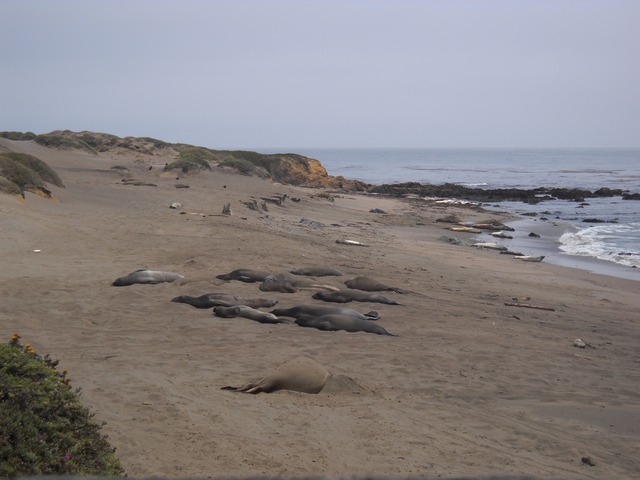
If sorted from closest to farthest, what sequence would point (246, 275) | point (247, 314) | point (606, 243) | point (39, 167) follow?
point (247, 314)
point (246, 275)
point (39, 167)
point (606, 243)

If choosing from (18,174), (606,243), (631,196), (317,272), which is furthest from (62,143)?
(631,196)

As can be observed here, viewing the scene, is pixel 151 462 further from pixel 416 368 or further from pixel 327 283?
pixel 327 283

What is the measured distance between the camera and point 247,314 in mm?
9086

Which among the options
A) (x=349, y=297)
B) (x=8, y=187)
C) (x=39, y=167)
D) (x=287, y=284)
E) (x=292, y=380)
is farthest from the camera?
(x=39, y=167)

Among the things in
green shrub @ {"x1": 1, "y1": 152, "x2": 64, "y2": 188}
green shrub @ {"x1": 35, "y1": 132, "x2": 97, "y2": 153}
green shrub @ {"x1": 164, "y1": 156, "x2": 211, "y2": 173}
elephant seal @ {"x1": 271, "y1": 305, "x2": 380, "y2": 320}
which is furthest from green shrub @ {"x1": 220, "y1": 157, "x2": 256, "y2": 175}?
elephant seal @ {"x1": 271, "y1": 305, "x2": 380, "y2": 320}

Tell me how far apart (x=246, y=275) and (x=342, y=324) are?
287cm

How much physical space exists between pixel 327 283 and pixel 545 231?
55.2 feet

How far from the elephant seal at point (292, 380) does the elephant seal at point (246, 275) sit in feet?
15.7

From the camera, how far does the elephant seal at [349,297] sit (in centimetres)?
1040

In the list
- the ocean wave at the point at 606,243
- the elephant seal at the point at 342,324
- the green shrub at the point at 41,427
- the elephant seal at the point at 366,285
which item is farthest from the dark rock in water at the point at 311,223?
the green shrub at the point at 41,427

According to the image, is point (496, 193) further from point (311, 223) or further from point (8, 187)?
point (8, 187)

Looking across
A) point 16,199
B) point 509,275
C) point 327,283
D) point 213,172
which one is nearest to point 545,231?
point 509,275

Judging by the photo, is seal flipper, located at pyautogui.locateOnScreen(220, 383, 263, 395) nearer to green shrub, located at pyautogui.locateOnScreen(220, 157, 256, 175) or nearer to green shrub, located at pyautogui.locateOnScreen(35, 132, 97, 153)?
green shrub, located at pyautogui.locateOnScreen(220, 157, 256, 175)

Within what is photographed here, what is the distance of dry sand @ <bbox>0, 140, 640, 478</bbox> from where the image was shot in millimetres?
5078
